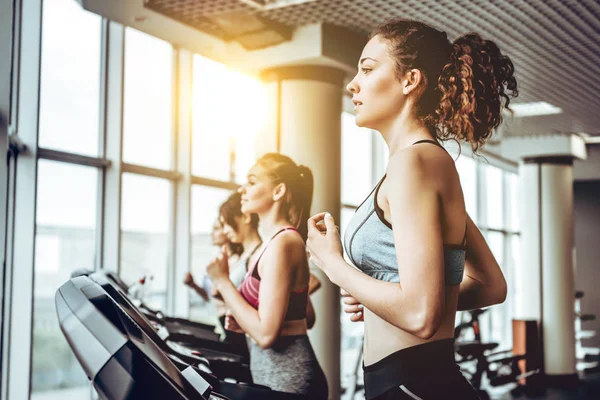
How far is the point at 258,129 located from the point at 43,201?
69.8 inches

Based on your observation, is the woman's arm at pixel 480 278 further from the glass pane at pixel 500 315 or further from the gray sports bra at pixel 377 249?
the glass pane at pixel 500 315

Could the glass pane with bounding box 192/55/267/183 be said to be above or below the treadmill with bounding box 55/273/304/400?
above

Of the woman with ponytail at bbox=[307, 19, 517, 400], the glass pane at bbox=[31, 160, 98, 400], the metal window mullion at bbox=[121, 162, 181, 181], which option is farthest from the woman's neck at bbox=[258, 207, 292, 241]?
the metal window mullion at bbox=[121, 162, 181, 181]

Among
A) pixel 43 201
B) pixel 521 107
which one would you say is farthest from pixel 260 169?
pixel 521 107

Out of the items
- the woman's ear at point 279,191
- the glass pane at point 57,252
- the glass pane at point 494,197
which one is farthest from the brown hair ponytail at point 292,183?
the glass pane at point 494,197

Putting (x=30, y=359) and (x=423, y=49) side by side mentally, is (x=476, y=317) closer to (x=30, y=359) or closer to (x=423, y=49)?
(x=30, y=359)

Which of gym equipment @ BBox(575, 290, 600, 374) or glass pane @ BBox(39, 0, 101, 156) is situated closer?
glass pane @ BBox(39, 0, 101, 156)

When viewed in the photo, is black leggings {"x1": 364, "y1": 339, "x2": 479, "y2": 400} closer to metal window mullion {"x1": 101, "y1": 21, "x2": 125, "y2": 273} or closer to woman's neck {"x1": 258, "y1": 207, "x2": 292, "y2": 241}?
woman's neck {"x1": 258, "y1": 207, "x2": 292, "y2": 241}

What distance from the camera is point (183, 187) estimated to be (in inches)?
217

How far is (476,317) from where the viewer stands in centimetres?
802

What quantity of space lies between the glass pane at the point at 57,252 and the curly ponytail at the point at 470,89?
3235mm

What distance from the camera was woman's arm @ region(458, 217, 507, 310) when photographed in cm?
144

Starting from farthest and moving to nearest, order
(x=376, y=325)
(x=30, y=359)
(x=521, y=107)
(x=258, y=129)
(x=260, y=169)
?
1. (x=521, y=107)
2. (x=258, y=129)
3. (x=30, y=359)
4. (x=260, y=169)
5. (x=376, y=325)

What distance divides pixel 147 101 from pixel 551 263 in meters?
6.17
